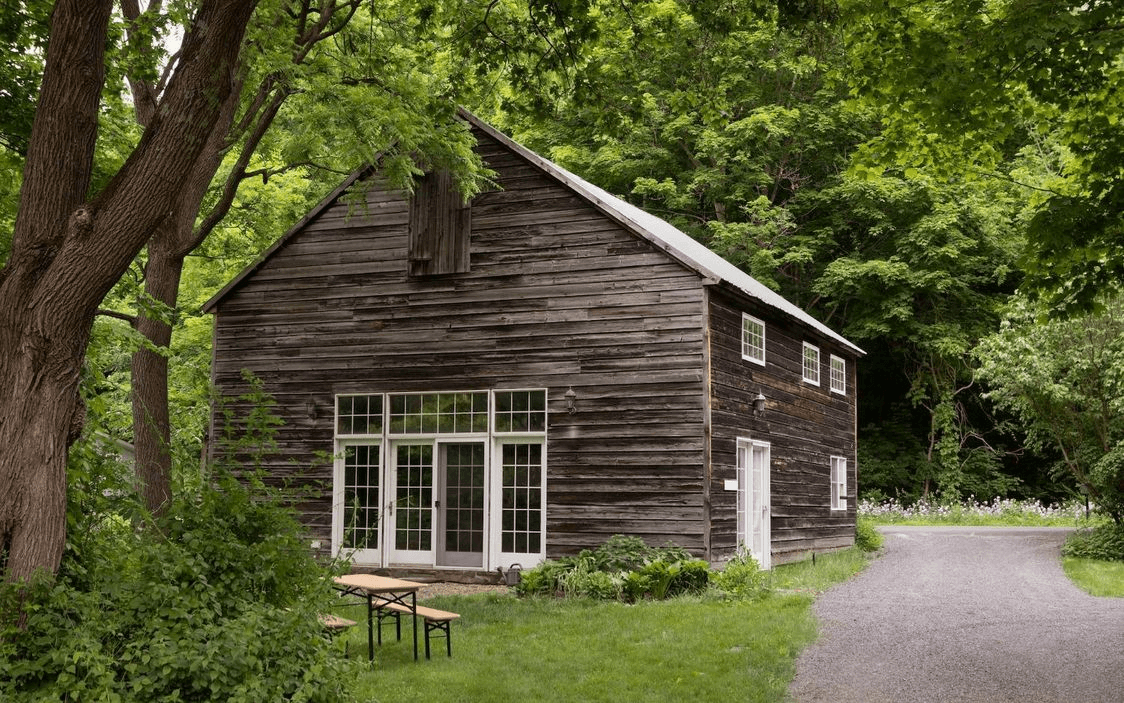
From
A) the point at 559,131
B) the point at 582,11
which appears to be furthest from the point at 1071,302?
the point at 559,131

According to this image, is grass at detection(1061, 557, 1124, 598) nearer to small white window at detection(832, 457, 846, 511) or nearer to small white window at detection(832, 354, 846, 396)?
small white window at detection(832, 457, 846, 511)

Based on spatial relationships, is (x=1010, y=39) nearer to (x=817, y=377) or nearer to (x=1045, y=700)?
(x=1045, y=700)

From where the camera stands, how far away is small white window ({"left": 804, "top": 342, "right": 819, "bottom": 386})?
829 inches

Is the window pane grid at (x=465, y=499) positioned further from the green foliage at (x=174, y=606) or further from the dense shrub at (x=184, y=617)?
the dense shrub at (x=184, y=617)

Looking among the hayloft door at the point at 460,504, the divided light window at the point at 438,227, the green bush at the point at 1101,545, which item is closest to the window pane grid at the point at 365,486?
the hayloft door at the point at 460,504

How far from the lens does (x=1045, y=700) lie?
8359 millimetres

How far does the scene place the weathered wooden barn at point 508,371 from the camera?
15.7 metres

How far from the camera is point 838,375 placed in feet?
77.2

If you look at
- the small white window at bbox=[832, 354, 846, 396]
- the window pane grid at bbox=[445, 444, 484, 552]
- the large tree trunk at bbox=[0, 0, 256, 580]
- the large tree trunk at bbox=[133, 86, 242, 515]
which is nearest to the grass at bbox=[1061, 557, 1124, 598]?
the small white window at bbox=[832, 354, 846, 396]

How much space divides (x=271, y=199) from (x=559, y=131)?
16.0m

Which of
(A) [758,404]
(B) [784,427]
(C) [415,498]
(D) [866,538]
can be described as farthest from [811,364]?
(C) [415,498]

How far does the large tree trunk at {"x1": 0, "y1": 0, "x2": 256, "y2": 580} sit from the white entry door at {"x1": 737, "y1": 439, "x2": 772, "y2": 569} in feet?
39.2

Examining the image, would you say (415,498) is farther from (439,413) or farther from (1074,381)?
(1074,381)

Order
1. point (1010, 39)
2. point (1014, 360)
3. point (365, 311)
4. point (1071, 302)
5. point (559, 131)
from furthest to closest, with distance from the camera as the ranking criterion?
point (559, 131), point (1014, 360), point (365, 311), point (1071, 302), point (1010, 39)
